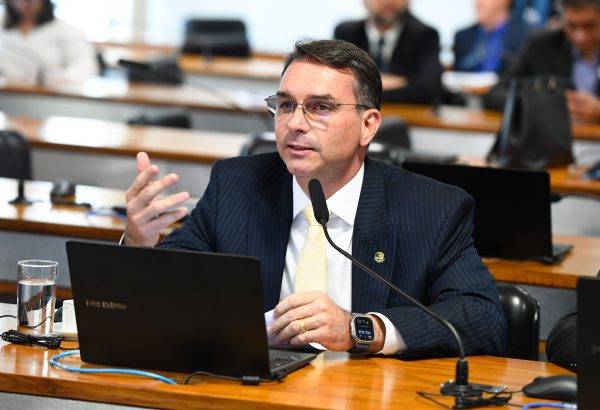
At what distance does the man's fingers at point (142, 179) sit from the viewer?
2643mm

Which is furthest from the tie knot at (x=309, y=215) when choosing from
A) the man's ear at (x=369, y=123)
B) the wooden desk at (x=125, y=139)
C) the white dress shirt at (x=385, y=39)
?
the white dress shirt at (x=385, y=39)

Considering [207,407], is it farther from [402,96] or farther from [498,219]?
[402,96]

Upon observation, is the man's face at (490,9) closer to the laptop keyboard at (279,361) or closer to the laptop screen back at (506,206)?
the laptop screen back at (506,206)

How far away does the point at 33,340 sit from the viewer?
241 cm

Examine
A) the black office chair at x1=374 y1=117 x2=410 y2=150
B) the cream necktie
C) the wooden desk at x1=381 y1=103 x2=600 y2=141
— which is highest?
the wooden desk at x1=381 y1=103 x2=600 y2=141

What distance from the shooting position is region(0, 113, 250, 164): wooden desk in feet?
17.3

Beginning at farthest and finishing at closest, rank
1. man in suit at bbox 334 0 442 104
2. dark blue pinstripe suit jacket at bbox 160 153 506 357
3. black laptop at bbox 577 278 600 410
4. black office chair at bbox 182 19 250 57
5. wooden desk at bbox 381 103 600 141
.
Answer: black office chair at bbox 182 19 250 57 < man in suit at bbox 334 0 442 104 < wooden desk at bbox 381 103 600 141 < dark blue pinstripe suit jacket at bbox 160 153 506 357 < black laptop at bbox 577 278 600 410

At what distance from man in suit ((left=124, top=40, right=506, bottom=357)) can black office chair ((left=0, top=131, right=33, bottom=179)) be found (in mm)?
1852

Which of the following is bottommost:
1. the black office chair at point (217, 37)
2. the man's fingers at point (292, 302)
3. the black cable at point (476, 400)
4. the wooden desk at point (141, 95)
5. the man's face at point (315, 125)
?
the black cable at point (476, 400)

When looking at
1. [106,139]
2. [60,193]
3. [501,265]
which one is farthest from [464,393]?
[106,139]

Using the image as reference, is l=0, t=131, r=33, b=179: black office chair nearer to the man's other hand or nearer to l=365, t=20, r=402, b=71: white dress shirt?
the man's other hand

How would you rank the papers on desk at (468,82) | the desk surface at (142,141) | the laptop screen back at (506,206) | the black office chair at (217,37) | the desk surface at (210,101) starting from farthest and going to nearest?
the black office chair at (217,37) < the papers on desk at (468,82) < the desk surface at (210,101) < the desk surface at (142,141) < the laptop screen back at (506,206)

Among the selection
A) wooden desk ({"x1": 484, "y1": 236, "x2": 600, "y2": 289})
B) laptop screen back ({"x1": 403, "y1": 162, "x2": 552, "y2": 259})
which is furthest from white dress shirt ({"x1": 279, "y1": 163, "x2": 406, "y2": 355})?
wooden desk ({"x1": 484, "y1": 236, "x2": 600, "y2": 289})

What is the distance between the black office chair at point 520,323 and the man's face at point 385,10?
4797mm
